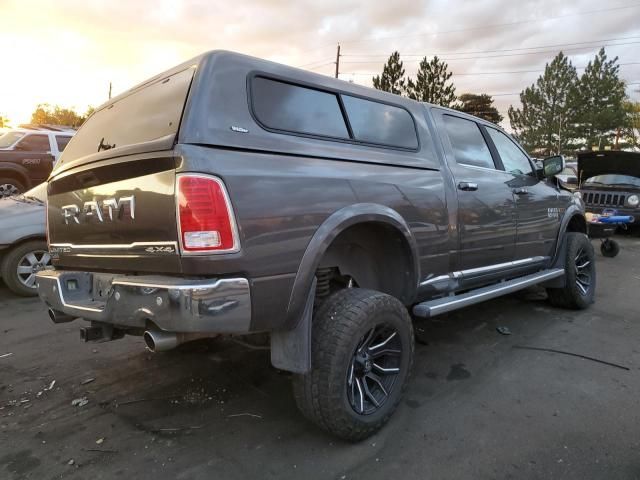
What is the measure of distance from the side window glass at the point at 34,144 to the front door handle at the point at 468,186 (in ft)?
33.3

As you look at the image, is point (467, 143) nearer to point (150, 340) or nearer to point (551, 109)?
point (150, 340)

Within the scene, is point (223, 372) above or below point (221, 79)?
below

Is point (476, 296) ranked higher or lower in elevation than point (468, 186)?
lower

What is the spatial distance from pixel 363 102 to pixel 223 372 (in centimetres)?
224

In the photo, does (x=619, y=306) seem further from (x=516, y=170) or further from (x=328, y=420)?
(x=328, y=420)

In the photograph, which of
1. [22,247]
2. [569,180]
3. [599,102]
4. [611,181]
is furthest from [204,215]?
[599,102]

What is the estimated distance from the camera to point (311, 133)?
2.58 m

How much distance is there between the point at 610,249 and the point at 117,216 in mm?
8937

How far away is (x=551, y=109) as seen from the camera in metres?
41.1

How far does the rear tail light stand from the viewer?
2023 millimetres

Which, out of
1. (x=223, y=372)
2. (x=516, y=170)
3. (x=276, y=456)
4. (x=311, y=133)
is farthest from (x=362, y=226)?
(x=516, y=170)

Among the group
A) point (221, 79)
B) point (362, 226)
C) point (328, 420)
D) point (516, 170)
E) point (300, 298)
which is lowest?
point (328, 420)

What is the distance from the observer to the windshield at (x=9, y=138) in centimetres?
1010

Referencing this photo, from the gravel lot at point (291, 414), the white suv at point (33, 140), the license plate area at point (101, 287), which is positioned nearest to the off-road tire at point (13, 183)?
the white suv at point (33, 140)
